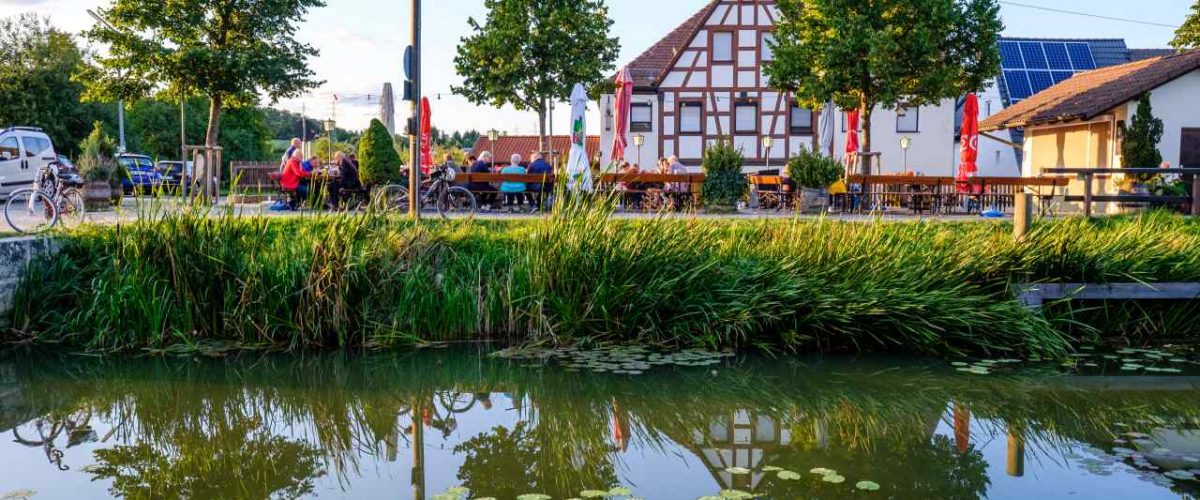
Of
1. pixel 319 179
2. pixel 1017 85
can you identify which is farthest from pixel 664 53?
pixel 319 179

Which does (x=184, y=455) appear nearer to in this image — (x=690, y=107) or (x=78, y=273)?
(x=78, y=273)

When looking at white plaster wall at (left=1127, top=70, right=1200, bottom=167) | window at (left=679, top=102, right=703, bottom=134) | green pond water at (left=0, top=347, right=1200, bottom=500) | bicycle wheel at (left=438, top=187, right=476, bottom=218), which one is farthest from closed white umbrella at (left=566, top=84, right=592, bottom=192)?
window at (left=679, top=102, right=703, bottom=134)

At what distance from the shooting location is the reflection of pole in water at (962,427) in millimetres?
6289

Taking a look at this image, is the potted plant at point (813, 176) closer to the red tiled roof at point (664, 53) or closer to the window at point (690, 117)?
the red tiled roof at point (664, 53)

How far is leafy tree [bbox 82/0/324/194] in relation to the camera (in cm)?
2320

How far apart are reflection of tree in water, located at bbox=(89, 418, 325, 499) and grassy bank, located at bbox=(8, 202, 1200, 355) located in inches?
108

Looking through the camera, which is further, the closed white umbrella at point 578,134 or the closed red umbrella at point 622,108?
the closed red umbrella at point 622,108

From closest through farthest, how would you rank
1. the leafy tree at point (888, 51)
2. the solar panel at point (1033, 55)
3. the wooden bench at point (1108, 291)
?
the wooden bench at point (1108, 291), the leafy tree at point (888, 51), the solar panel at point (1033, 55)

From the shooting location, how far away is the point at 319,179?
1670cm

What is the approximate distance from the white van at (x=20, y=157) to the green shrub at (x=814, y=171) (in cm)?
1234

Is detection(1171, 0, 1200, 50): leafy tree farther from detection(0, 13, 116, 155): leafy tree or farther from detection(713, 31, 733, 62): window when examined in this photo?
detection(0, 13, 116, 155): leafy tree

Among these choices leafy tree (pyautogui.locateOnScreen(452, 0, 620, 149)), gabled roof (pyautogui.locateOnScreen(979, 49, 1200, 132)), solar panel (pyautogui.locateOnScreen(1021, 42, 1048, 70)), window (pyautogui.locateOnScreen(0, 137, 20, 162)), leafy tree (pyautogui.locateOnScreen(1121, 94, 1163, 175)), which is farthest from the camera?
solar panel (pyautogui.locateOnScreen(1021, 42, 1048, 70))

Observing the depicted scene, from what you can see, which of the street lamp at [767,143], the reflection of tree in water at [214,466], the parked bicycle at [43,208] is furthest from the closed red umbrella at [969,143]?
the reflection of tree in water at [214,466]

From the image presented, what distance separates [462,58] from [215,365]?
21.9m
